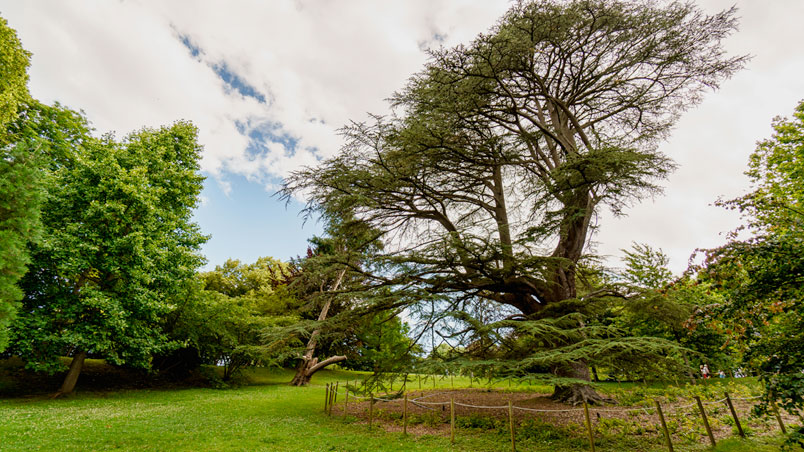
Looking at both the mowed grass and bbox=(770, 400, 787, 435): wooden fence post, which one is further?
the mowed grass

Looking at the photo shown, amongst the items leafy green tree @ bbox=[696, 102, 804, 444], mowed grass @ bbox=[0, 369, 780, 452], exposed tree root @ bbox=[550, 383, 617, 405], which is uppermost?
leafy green tree @ bbox=[696, 102, 804, 444]

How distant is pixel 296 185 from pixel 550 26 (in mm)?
8939

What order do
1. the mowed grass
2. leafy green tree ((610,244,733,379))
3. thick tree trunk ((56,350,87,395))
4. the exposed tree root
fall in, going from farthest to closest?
thick tree trunk ((56,350,87,395))
the exposed tree root
the mowed grass
leafy green tree ((610,244,733,379))

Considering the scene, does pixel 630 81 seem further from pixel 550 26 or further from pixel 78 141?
pixel 78 141

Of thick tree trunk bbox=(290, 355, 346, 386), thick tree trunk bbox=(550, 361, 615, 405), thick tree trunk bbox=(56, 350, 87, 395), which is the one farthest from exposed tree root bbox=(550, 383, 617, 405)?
thick tree trunk bbox=(56, 350, 87, 395)

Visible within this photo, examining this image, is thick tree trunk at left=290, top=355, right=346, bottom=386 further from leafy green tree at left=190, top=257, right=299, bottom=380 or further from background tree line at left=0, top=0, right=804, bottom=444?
background tree line at left=0, top=0, right=804, bottom=444

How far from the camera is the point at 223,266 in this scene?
95.5 feet

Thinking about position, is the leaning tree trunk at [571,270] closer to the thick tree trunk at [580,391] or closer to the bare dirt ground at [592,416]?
the thick tree trunk at [580,391]

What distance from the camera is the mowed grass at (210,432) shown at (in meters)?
6.93

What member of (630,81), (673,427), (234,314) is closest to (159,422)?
(234,314)

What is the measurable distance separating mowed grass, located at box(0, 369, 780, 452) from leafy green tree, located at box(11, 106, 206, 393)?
220 centimetres

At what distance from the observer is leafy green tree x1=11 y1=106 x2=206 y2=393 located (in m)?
11.8

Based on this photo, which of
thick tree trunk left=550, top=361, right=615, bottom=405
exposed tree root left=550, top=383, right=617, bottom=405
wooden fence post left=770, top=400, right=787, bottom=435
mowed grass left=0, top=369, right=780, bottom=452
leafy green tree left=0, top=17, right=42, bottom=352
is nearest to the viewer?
wooden fence post left=770, top=400, right=787, bottom=435

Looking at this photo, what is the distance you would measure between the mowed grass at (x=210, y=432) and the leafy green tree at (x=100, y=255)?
7.20 feet
